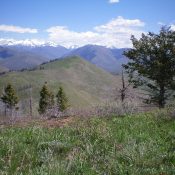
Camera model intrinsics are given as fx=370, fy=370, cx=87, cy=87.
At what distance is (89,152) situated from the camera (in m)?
8.62

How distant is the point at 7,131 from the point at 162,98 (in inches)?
1171

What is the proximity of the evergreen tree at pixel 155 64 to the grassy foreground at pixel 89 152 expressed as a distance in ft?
94.9

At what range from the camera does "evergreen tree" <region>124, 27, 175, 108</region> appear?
40.5m

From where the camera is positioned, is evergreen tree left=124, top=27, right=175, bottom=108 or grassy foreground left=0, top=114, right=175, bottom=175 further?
evergreen tree left=124, top=27, right=175, bottom=108

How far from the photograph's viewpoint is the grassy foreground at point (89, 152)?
7.37 meters

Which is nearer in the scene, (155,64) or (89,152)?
(89,152)

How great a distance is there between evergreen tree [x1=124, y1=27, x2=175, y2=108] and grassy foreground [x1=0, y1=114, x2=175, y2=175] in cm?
2893

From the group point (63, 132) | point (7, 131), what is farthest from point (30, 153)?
point (7, 131)

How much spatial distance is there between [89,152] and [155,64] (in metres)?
32.9

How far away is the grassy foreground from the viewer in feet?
24.2

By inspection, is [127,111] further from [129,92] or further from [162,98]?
[129,92]

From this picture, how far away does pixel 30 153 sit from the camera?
28.5 feet

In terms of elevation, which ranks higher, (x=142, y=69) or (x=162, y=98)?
(x=142, y=69)

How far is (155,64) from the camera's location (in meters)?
40.4
